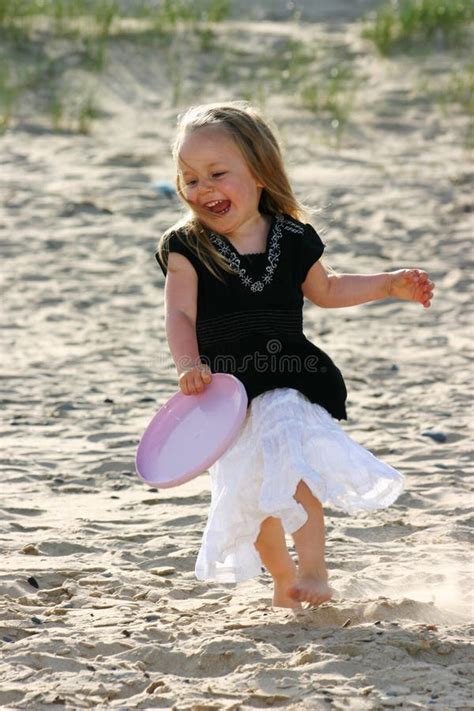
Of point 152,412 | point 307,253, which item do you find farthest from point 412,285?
point 152,412

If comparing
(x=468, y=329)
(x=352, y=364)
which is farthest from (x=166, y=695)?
(x=468, y=329)

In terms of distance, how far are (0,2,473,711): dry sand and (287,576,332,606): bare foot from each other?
0.08 metres

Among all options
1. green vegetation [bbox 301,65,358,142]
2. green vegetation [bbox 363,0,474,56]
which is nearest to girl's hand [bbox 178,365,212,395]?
green vegetation [bbox 301,65,358,142]

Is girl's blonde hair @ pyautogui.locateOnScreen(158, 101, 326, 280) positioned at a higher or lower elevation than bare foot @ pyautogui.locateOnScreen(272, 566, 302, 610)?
higher

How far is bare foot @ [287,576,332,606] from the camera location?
3559 millimetres

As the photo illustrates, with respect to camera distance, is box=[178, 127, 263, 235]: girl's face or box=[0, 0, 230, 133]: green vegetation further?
box=[0, 0, 230, 133]: green vegetation

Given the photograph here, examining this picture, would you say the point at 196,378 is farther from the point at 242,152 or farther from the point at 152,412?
the point at 152,412

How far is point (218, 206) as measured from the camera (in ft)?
12.1

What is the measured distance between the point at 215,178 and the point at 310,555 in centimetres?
107

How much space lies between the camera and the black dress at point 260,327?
11.9ft

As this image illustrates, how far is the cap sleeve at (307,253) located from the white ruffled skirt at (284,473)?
14.0 inches

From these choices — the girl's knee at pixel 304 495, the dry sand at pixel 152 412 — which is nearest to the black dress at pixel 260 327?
the girl's knee at pixel 304 495

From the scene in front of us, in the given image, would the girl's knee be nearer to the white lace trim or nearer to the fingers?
the white lace trim

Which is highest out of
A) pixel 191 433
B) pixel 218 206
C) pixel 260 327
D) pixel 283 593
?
pixel 218 206
